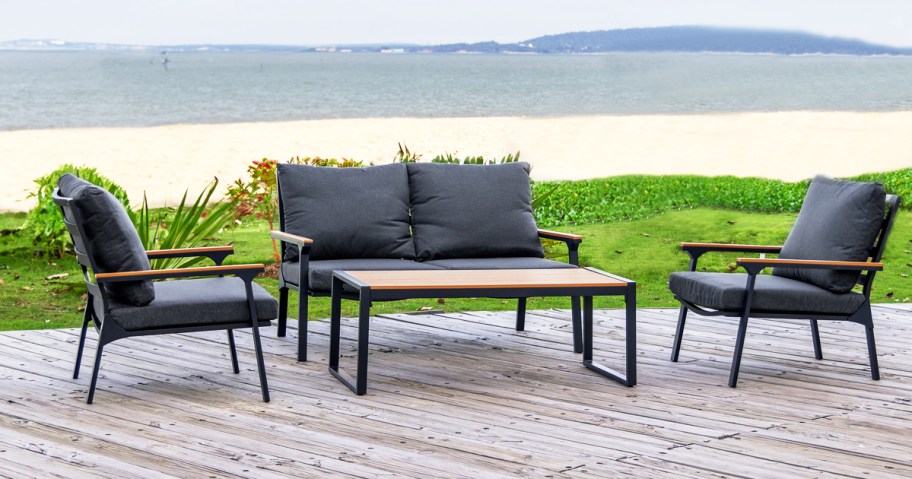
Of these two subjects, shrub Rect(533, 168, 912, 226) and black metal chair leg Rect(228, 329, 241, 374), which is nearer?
black metal chair leg Rect(228, 329, 241, 374)

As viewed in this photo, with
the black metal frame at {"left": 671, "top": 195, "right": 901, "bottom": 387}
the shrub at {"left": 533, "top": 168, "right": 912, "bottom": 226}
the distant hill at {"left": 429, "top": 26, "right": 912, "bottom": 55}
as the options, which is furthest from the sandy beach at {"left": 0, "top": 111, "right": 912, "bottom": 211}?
the black metal frame at {"left": 671, "top": 195, "right": 901, "bottom": 387}

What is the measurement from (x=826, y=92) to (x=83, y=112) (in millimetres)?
28632

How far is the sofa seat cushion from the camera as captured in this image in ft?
16.0

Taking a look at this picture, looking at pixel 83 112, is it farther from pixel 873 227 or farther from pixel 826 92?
pixel 873 227

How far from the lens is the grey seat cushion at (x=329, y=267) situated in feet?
15.3

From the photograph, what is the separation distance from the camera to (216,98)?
1644 inches

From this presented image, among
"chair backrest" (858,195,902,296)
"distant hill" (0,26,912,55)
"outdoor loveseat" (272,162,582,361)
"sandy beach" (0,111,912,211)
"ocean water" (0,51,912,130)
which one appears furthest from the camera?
"distant hill" (0,26,912,55)

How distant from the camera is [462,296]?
4.02 meters

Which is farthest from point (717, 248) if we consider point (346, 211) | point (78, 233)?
point (78, 233)

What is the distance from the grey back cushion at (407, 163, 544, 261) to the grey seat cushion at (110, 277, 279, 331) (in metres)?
1.35

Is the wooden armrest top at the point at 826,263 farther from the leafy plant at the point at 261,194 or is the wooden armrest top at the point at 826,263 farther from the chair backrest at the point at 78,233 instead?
the leafy plant at the point at 261,194

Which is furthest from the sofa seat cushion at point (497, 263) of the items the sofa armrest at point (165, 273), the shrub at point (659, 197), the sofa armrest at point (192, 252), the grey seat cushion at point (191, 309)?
the shrub at point (659, 197)

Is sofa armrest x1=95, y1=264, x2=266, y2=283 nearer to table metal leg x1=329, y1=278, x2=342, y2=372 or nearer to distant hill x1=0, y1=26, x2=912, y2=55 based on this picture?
table metal leg x1=329, y1=278, x2=342, y2=372

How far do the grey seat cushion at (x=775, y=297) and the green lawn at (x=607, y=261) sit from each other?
2.12 meters
